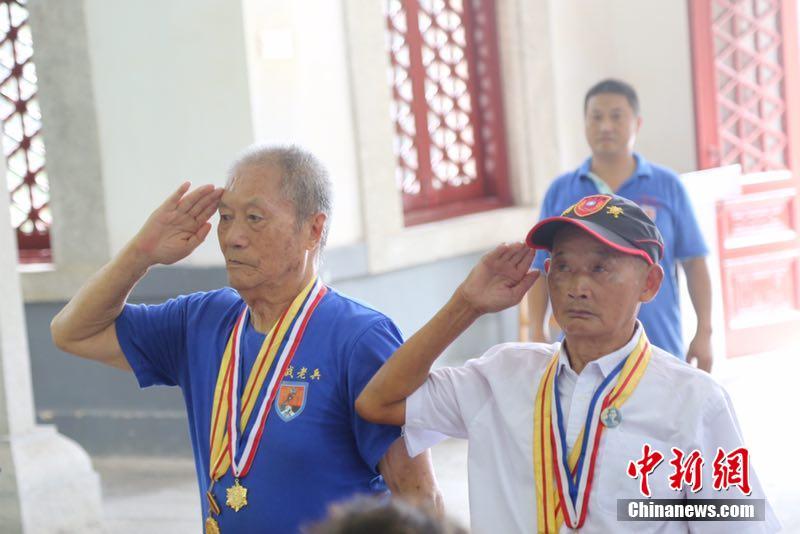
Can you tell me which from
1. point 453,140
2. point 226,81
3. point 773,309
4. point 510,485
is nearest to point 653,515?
point 510,485

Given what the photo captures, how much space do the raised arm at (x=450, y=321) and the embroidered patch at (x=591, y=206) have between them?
125 mm

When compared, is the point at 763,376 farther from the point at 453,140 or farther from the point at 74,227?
the point at 74,227

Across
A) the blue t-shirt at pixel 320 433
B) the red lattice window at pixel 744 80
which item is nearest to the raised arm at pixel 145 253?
the blue t-shirt at pixel 320 433

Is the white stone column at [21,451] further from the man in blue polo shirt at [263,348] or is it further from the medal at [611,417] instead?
the medal at [611,417]

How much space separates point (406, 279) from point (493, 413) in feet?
16.6

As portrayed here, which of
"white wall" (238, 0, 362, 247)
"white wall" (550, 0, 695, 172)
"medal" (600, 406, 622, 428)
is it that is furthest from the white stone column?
"white wall" (550, 0, 695, 172)

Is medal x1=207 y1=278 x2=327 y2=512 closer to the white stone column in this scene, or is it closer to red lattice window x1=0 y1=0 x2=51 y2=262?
the white stone column

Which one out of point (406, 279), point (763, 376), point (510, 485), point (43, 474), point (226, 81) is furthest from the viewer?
point (763, 376)

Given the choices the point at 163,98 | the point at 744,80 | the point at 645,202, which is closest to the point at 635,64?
the point at 744,80

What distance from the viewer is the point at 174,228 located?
2.75 m

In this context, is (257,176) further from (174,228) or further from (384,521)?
(384,521)

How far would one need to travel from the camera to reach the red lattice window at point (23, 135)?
24.3 ft

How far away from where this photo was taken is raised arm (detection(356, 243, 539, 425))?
236cm

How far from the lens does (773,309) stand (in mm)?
8562
